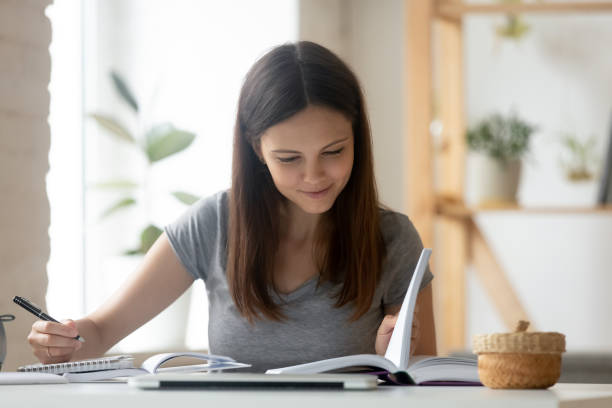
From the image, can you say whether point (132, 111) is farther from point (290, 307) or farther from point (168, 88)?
point (290, 307)

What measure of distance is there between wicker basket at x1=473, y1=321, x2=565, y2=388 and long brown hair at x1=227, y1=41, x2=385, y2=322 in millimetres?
646

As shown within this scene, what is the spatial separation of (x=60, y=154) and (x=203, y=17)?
1051 mm

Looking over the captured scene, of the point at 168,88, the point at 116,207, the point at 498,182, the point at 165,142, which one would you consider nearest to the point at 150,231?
the point at 116,207

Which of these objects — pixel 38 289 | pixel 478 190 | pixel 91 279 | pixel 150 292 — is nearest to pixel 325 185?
pixel 150 292

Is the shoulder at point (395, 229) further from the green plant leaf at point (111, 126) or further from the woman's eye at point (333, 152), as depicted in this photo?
the green plant leaf at point (111, 126)

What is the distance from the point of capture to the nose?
4.94ft

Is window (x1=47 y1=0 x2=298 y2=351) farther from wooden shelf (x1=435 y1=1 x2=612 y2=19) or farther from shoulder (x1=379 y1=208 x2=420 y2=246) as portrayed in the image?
shoulder (x1=379 y1=208 x2=420 y2=246)

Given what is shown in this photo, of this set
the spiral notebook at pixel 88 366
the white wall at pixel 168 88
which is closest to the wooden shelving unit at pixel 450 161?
the white wall at pixel 168 88

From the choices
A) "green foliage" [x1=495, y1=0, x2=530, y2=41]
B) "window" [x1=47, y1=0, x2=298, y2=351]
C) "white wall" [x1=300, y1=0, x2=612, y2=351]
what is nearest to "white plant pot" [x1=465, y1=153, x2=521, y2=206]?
"white wall" [x1=300, y1=0, x2=612, y2=351]

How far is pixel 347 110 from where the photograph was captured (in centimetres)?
158

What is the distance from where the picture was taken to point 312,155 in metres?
1.50

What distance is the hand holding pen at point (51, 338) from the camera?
4.45 feet

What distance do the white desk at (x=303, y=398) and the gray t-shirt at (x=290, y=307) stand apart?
0.65 metres

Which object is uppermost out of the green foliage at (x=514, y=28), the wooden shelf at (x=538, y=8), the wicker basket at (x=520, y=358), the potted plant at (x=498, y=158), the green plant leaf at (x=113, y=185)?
the green foliage at (x=514, y=28)
